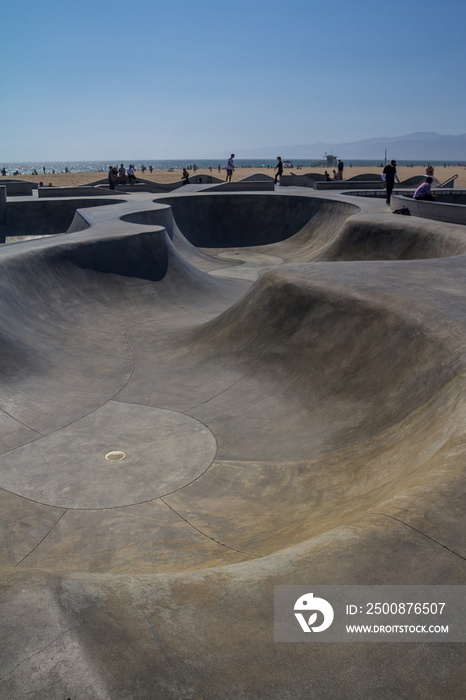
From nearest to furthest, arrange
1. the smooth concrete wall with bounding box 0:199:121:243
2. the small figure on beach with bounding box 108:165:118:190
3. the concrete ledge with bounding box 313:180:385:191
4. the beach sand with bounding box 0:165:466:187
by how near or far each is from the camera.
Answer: the smooth concrete wall with bounding box 0:199:121:243
the small figure on beach with bounding box 108:165:118:190
the concrete ledge with bounding box 313:180:385:191
the beach sand with bounding box 0:165:466:187

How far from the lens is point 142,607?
3039 millimetres

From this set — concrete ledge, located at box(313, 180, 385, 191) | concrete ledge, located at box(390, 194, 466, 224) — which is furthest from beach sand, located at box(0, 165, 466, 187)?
concrete ledge, located at box(390, 194, 466, 224)

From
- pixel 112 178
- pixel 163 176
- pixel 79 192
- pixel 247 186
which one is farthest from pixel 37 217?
pixel 163 176

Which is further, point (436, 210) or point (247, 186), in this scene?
point (247, 186)

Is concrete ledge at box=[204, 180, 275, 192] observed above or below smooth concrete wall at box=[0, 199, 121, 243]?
above

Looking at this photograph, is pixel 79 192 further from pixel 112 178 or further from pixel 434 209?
pixel 434 209

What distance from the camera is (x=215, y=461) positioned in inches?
293

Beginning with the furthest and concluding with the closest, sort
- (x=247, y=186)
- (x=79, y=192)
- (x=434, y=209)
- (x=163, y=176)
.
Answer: (x=163, y=176) < (x=247, y=186) < (x=79, y=192) < (x=434, y=209)

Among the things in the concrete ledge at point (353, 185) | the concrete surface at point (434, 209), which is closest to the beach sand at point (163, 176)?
the concrete ledge at point (353, 185)

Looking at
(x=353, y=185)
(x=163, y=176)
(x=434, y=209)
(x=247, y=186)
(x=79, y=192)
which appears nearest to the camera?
(x=434, y=209)

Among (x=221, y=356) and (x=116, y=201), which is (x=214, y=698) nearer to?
(x=221, y=356)

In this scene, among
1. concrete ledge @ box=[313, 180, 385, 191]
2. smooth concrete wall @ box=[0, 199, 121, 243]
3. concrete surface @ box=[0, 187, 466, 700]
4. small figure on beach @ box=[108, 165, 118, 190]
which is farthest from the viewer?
concrete ledge @ box=[313, 180, 385, 191]

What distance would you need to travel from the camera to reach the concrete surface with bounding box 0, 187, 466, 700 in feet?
8.72

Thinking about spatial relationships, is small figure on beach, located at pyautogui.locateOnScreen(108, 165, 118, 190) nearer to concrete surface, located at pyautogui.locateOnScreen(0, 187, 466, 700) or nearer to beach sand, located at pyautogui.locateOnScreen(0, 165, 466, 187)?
beach sand, located at pyautogui.locateOnScreen(0, 165, 466, 187)
